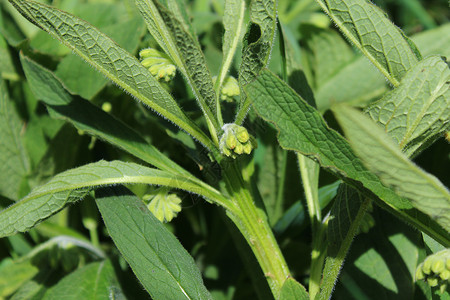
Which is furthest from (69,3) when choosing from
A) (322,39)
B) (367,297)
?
(367,297)

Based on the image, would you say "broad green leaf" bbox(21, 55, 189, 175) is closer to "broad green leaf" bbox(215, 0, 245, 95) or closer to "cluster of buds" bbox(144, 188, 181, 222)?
"cluster of buds" bbox(144, 188, 181, 222)

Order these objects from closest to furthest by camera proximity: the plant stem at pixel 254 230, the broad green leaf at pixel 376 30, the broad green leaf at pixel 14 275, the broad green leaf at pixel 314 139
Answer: the broad green leaf at pixel 314 139
the broad green leaf at pixel 376 30
the plant stem at pixel 254 230
the broad green leaf at pixel 14 275

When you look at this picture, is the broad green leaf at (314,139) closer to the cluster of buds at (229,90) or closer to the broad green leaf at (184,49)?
the broad green leaf at (184,49)

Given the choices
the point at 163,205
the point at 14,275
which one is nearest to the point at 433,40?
the point at 163,205

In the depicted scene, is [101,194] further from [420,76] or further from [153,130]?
[420,76]

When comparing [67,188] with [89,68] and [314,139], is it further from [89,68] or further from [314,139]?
[89,68]

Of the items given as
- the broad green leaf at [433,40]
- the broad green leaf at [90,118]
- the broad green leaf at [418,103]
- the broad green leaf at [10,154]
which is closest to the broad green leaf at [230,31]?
the broad green leaf at [90,118]
